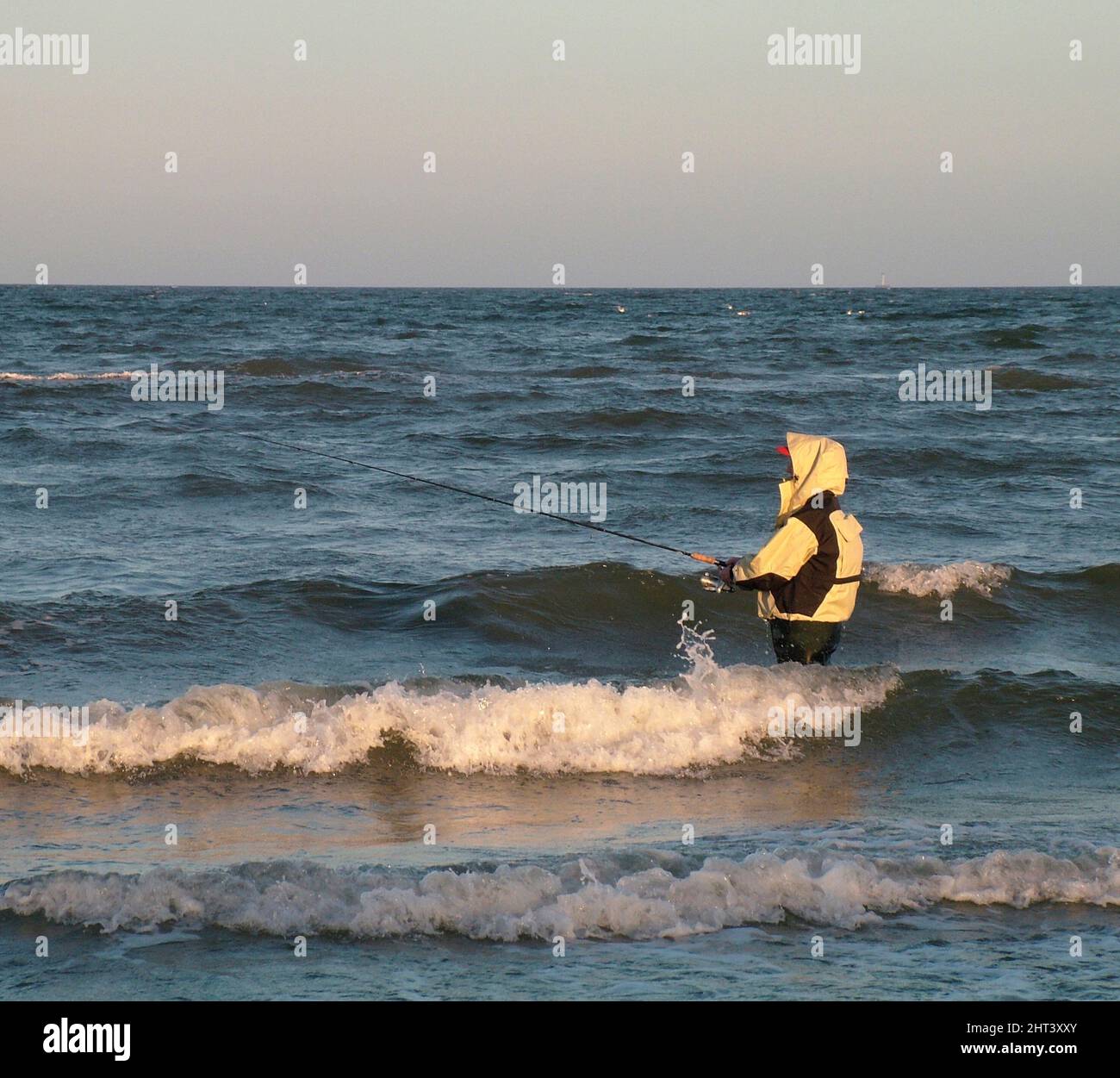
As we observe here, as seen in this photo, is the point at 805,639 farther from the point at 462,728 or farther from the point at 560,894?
the point at 560,894

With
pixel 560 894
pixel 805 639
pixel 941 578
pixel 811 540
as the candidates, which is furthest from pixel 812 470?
pixel 941 578

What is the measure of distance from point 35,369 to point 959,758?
24.9 meters

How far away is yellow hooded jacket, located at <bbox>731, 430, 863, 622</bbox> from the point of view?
24.2 ft

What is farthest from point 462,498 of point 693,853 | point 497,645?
point 693,853

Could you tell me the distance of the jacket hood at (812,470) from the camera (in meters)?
7.38

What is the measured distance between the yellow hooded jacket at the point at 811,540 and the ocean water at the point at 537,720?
3.50 feet

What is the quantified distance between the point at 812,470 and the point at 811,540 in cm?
36

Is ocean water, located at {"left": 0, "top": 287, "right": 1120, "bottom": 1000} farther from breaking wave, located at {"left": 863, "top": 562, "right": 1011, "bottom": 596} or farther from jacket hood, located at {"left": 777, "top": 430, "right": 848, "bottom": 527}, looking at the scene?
jacket hood, located at {"left": 777, "top": 430, "right": 848, "bottom": 527}

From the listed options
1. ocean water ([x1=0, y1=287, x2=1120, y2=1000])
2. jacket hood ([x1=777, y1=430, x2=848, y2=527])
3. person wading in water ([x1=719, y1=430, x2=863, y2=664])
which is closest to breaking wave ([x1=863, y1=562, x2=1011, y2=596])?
ocean water ([x1=0, y1=287, x2=1120, y2=1000])

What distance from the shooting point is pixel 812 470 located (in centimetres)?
739

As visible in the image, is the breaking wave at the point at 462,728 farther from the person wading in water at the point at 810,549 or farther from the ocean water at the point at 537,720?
the person wading in water at the point at 810,549
